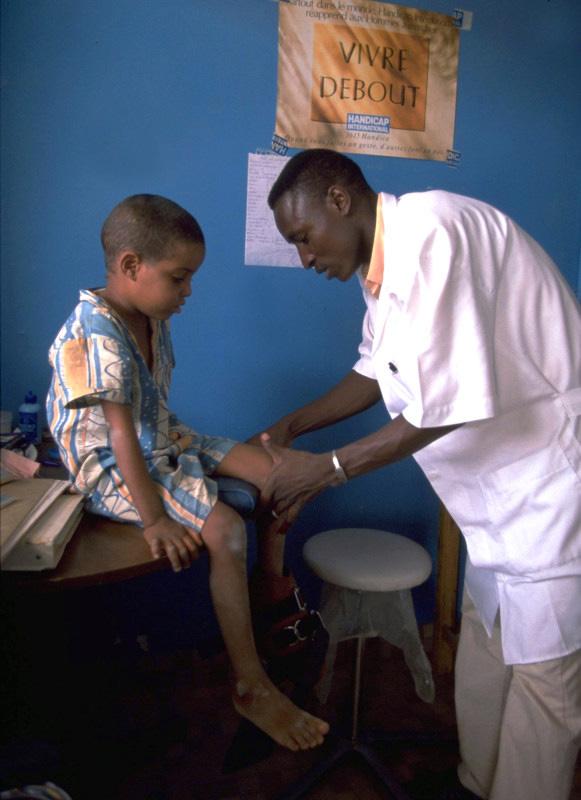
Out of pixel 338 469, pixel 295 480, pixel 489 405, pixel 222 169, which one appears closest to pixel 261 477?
pixel 295 480

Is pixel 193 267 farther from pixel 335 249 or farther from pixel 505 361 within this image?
pixel 505 361

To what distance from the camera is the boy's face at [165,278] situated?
147 centimetres

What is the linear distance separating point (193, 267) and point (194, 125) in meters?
0.84

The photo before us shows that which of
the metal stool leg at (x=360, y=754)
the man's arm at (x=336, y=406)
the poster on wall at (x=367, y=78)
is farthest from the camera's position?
the poster on wall at (x=367, y=78)

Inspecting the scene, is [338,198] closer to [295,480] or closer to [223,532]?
[295,480]

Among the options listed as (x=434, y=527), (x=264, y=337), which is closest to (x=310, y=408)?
(x=264, y=337)

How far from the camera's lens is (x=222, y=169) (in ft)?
7.02

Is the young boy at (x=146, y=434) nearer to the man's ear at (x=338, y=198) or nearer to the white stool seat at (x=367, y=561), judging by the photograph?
the man's ear at (x=338, y=198)

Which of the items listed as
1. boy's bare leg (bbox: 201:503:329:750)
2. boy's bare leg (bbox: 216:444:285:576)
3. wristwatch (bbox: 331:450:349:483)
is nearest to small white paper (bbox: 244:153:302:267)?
boy's bare leg (bbox: 216:444:285:576)

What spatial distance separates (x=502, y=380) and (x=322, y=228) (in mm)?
569

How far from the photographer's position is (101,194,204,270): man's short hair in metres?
1.45

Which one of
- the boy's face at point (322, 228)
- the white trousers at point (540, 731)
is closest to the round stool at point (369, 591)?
the white trousers at point (540, 731)

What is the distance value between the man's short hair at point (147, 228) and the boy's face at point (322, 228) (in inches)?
10.1

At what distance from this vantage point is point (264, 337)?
A: 2.30 m
